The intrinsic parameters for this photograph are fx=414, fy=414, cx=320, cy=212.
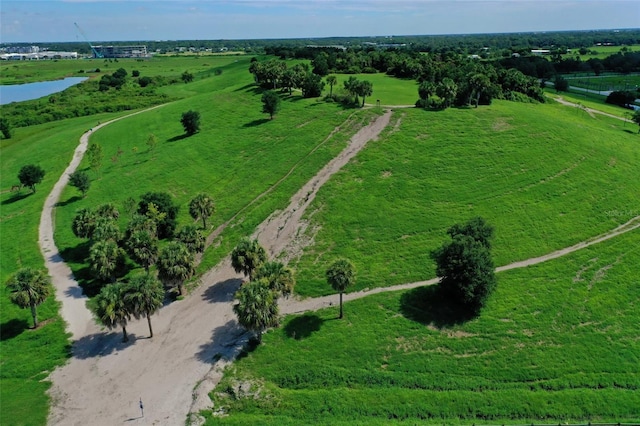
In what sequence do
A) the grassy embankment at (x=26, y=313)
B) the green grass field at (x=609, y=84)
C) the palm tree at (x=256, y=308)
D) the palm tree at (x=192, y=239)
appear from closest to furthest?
the grassy embankment at (x=26, y=313) → the palm tree at (x=256, y=308) → the palm tree at (x=192, y=239) → the green grass field at (x=609, y=84)

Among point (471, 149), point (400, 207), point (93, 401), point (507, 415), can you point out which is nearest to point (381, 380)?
point (507, 415)

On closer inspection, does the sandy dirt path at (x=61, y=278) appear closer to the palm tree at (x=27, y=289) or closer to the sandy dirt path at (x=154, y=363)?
the sandy dirt path at (x=154, y=363)

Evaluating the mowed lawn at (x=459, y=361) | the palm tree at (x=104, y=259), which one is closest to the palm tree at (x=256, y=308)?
the mowed lawn at (x=459, y=361)

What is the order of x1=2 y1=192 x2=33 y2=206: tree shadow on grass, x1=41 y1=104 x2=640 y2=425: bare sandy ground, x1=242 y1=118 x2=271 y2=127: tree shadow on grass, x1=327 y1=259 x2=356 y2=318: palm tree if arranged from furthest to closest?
x1=242 y1=118 x2=271 y2=127: tree shadow on grass < x1=2 y1=192 x2=33 y2=206: tree shadow on grass < x1=327 y1=259 x2=356 y2=318: palm tree < x1=41 y1=104 x2=640 y2=425: bare sandy ground

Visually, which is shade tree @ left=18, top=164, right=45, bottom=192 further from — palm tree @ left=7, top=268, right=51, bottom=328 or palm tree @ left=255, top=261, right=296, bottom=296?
palm tree @ left=255, top=261, right=296, bottom=296

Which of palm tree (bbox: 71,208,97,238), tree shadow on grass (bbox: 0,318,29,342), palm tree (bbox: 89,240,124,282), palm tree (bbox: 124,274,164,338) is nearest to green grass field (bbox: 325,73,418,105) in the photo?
palm tree (bbox: 71,208,97,238)
